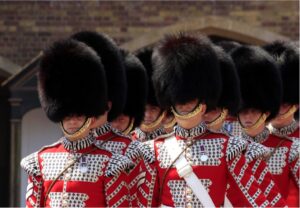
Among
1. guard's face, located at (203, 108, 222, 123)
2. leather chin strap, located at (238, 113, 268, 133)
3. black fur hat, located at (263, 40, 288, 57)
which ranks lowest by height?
leather chin strap, located at (238, 113, 268, 133)

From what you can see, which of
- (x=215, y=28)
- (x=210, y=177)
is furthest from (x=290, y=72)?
(x=215, y=28)

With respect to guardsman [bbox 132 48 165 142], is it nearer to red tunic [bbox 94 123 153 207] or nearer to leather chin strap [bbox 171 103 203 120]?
red tunic [bbox 94 123 153 207]

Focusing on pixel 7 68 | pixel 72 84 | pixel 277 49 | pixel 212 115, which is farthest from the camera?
pixel 7 68

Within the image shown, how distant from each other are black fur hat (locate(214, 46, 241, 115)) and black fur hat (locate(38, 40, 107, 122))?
755mm

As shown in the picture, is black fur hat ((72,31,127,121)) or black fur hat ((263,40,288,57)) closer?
black fur hat ((72,31,127,121))

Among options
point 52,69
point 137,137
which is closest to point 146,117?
point 137,137

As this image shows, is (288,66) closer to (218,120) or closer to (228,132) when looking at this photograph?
(228,132)

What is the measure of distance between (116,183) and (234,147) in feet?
1.88

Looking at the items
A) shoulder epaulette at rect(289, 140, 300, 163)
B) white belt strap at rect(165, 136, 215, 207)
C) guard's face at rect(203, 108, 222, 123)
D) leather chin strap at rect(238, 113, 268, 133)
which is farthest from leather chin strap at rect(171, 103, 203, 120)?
shoulder epaulette at rect(289, 140, 300, 163)

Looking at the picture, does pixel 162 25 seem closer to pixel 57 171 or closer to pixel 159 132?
pixel 159 132

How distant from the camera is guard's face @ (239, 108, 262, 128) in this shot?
16.5 ft

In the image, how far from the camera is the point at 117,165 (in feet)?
12.6

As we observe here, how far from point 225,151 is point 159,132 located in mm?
1693

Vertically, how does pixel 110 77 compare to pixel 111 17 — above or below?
below
